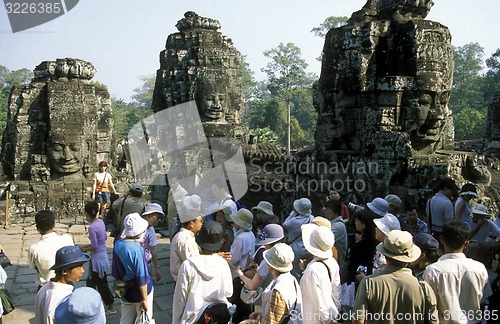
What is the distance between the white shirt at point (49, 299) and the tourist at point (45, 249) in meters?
0.93

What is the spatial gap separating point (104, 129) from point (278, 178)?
14.2ft

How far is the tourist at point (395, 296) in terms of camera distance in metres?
2.50

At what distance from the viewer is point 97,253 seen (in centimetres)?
451

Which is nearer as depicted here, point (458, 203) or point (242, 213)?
point (242, 213)

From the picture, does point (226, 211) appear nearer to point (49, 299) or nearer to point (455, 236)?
point (49, 299)

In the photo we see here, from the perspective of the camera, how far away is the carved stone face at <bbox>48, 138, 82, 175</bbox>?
32.1 feet

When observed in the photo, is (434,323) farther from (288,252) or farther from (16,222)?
(16,222)

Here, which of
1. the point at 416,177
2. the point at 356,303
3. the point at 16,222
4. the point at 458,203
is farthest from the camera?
the point at 16,222

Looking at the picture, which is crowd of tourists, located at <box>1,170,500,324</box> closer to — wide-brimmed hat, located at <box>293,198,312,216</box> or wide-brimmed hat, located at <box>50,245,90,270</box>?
wide-brimmed hat, located at <box>50,245,90,270</box>

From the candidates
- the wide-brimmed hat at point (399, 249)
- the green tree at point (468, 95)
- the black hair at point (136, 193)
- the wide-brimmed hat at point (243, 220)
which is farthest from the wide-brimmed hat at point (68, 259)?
the green tree at point (468, 95)

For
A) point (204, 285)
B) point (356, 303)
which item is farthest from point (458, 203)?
point (204, 285)

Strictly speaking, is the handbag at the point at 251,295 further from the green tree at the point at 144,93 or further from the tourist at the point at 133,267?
the green tree at the point at 144,93

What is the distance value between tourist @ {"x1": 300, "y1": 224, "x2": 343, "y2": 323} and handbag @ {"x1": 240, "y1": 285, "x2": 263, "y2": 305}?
38 centimetres

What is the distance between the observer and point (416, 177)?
6.15 m
